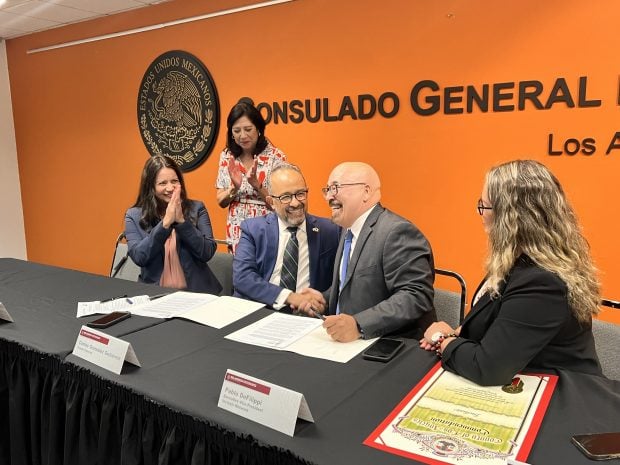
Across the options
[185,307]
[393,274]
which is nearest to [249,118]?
[185,307]

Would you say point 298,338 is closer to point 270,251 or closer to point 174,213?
point 270,251

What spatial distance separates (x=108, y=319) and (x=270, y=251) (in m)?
0.80

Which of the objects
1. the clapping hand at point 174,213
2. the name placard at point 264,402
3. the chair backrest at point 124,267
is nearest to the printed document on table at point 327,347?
the name placard at point 264,402

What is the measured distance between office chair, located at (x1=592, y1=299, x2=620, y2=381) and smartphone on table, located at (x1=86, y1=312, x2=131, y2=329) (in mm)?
1586

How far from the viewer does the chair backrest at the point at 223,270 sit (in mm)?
2727

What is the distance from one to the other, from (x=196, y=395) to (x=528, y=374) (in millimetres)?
831

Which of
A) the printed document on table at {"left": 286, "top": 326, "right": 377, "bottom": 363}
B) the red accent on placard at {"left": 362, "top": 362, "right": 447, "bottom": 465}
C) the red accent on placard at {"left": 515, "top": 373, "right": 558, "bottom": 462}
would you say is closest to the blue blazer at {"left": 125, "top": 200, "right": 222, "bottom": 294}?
the printed document on table at {"left": 286, "top": 326, "right": 377, "bottom": 363}

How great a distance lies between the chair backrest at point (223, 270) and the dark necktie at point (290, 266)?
1.67 ft

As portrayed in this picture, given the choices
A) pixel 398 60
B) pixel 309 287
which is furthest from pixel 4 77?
pixel 309 287

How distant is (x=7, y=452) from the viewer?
1.77 metres

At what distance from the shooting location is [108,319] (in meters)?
1.77

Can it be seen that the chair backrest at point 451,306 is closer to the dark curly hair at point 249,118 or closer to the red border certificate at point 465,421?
the red border certificate at point 465,421

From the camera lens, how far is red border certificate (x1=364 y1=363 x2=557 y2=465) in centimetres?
96

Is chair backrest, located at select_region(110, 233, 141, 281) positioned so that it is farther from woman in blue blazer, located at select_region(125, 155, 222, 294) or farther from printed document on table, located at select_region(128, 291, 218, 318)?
printed document on table, located at select_region(128, 291, 218, 318)
